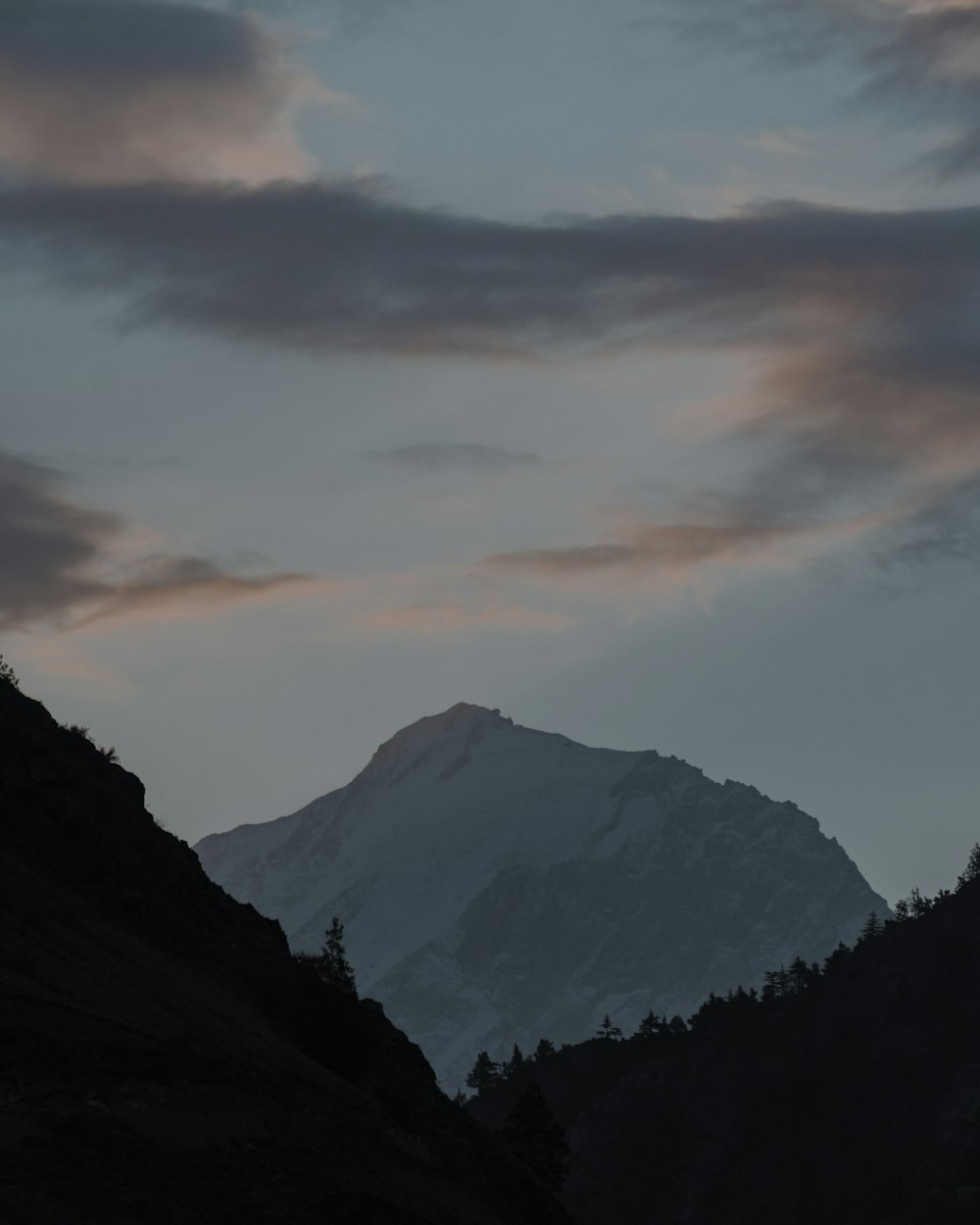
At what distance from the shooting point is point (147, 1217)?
53625 millimetres

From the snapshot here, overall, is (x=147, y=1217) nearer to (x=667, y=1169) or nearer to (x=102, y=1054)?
(x=102, y=1054)

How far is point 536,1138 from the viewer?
101562 millimetres

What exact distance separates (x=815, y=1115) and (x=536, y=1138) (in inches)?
3351

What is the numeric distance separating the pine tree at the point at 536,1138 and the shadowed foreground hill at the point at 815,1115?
2383 inches

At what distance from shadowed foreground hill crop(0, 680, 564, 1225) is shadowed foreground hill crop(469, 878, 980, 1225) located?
272 feet

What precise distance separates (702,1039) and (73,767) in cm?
12119

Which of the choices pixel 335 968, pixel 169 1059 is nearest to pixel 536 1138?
pixel 335 968

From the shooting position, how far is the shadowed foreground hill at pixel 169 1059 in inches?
2208

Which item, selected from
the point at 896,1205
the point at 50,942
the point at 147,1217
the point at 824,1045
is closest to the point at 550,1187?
the point at 50,942

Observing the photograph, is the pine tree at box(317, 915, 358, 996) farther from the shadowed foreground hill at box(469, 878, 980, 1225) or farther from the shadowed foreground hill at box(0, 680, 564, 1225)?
the shadowed foreground hill at box(469, 878, 980, 1225)

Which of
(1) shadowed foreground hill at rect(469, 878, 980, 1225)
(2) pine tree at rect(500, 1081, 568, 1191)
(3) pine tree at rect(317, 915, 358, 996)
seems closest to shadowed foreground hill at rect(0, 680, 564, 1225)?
(3) pine tree at rect(317, 915, 358, 996)

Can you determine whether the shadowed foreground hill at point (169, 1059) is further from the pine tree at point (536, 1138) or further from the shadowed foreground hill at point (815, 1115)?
the shadowed foreground hill at point (815, 1115)

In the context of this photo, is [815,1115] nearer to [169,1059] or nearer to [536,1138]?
[536,1138]

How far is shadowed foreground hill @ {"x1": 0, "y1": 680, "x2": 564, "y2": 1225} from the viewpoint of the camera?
5609 centimetres
